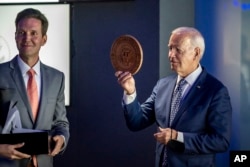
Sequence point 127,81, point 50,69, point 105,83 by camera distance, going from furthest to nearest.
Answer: point 105,83
point 50,69
point 127,81

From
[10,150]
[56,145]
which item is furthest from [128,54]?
[10,150]

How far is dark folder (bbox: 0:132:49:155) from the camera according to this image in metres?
2.32

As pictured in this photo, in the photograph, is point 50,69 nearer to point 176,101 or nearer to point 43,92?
point 43,92

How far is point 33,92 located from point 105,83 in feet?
2.04

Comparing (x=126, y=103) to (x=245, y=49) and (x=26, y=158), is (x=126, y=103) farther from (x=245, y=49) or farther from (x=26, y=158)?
(x=245, y=49)

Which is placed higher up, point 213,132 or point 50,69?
point 50,69

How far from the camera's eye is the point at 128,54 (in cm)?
243

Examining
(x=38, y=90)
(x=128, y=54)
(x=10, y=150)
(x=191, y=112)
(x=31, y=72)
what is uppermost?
(x=128, y=54)

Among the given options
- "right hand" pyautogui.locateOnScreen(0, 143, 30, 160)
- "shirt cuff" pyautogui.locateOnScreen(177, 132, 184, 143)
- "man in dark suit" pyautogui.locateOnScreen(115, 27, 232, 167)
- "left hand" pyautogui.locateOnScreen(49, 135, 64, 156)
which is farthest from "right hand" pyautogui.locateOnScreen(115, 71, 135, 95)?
"right hand" pyautogui.locateOnScreen(0, 143, 30, 160)

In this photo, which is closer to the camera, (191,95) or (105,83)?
(191,95)

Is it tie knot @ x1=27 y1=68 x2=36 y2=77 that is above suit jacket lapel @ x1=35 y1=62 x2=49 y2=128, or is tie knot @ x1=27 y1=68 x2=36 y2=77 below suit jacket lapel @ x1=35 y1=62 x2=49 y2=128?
above

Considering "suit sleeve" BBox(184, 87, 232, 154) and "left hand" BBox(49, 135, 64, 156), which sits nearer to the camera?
"suit sleeve" BBox(184, 87, 232, 154)

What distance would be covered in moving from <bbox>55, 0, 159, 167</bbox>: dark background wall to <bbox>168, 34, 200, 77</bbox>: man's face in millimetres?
494

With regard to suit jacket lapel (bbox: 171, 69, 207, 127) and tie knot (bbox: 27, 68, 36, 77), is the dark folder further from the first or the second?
suit jacket lapel (bbox: 171, 69, 207, 127)
